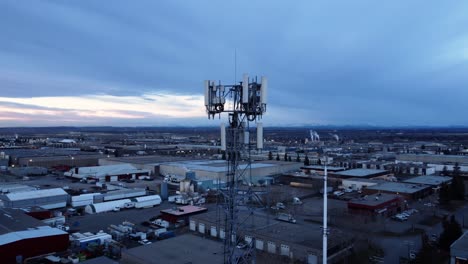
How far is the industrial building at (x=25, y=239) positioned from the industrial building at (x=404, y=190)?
18.1m

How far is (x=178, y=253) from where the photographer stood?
36.0 feet

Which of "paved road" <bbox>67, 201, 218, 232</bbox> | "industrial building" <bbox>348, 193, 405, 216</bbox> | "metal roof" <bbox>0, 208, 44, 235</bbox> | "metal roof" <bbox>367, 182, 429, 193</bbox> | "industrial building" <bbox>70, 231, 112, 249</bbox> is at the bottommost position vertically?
"paved road" <bbox>67, 201, 218, 232</bbox>

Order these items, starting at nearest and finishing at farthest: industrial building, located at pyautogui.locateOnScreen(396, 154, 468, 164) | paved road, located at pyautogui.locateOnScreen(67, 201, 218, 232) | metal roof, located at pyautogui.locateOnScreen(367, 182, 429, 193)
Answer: paved road, located at pyautogui.locateOnScreen(67, 201, 218, 232)
metal roof, located at pyautogui.locateOnScreen(367, 182, 429, 193)
industrial building, located at pyautogui.locateOnScreen(396, 154, 468, 164)

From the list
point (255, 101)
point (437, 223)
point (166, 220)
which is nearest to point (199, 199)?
point (166, 220)

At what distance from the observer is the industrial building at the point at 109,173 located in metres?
29.0

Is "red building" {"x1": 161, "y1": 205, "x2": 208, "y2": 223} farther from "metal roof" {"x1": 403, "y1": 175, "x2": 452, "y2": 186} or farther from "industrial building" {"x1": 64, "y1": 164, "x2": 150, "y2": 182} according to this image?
"metal roof" {"x1": 403, "y1": 175, "x2": 452, "y2": 186}

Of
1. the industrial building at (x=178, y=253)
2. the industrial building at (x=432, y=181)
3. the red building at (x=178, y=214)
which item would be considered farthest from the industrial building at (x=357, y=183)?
the industrial building at (x=178, y=253)

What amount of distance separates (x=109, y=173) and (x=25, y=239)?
17.9 m

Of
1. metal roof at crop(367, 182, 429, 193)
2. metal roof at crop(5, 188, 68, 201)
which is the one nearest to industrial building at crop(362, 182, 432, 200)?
metal roof at crop(367, 182, 429, 193)

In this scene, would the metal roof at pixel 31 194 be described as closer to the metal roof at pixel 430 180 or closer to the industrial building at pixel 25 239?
the industrial building at pixel 25 239

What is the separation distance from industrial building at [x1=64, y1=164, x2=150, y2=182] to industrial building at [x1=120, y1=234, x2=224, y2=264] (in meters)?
18.6

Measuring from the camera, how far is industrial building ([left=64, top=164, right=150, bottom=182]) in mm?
29016

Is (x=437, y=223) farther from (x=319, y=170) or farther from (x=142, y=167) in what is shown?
(x=142, y=167)

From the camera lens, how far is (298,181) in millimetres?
27375
